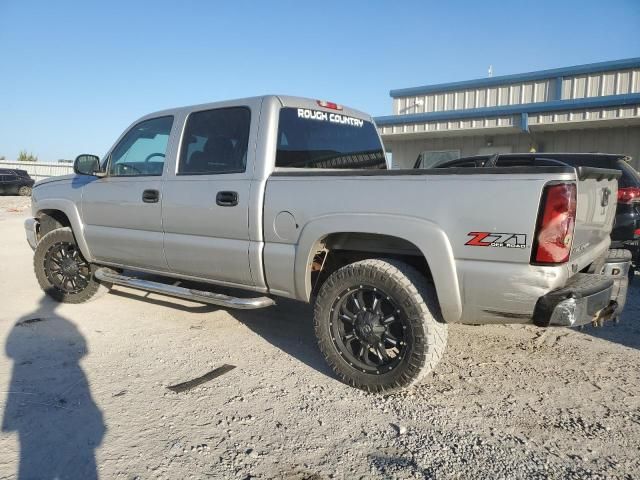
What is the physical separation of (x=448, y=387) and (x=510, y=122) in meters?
10.4

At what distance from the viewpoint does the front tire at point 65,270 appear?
5309 mm

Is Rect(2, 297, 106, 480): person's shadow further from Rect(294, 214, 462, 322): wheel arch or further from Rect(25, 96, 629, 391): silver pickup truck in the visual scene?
Rect(294, 214, 462, 322): wheel arch

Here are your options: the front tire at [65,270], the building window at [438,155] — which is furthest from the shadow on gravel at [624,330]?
the building window at [438,155]

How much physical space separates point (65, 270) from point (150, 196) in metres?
1.83

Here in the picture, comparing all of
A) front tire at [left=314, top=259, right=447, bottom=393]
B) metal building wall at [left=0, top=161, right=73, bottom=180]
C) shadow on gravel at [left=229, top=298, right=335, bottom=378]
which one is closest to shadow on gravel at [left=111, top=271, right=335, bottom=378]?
shadow on gravel at [left=229, top=298, right=335, bottom=378]

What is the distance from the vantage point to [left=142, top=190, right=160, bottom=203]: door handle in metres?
4.23

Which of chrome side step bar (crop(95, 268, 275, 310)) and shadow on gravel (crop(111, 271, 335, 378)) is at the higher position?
chrome side step bar (crop(95, 268, 275, 310))

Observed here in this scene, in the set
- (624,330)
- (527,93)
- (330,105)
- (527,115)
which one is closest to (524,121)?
(527,115)

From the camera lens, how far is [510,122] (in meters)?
12.1

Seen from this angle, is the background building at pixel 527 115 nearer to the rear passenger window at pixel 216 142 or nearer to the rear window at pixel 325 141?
the rear window at pixel 325 141

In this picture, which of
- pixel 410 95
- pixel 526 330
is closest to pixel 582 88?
pixel 410 95

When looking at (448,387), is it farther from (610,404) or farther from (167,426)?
(167,426)

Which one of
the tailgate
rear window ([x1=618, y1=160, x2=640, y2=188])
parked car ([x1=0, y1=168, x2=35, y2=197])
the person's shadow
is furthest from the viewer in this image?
parked car ([x1=0, y1=168, x2=35, y2=197])

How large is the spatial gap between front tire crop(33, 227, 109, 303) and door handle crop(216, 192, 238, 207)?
2.34 m
